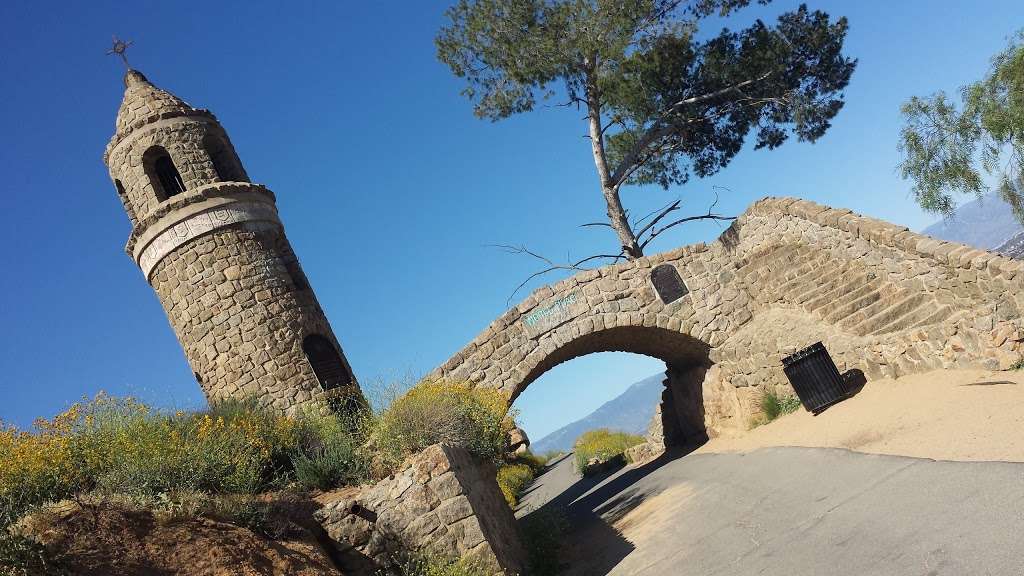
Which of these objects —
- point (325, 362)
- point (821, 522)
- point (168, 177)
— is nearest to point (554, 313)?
point (325, 362)

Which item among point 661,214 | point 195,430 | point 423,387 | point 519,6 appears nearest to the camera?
point 195,430

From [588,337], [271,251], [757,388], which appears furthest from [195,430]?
[757,388]

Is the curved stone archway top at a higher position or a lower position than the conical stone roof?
lower

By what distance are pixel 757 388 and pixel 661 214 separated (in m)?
5.71

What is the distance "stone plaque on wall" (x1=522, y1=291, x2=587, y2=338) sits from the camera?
12875 millimetres

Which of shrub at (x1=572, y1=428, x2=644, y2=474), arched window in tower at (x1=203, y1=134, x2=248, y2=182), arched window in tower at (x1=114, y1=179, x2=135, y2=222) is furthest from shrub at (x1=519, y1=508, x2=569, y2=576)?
shrub at (x1=572, y1=428, x2=644, y2=474)

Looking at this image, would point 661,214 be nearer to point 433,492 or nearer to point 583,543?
point 583,543

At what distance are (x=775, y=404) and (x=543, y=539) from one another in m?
5.95

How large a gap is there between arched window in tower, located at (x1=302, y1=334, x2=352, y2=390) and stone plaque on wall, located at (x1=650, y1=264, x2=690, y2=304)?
6.25m

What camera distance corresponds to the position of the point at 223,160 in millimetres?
13344

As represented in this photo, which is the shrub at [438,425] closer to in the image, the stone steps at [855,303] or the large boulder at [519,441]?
the stone steps at [855,303]

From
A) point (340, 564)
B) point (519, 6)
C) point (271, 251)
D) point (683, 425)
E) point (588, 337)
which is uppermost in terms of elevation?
point (519, 6)

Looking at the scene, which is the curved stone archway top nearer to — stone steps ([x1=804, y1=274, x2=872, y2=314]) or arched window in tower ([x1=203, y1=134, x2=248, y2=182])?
stone steps ([x1=804, y1=274, x2=872, y2=314])

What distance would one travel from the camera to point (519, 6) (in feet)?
52.8
